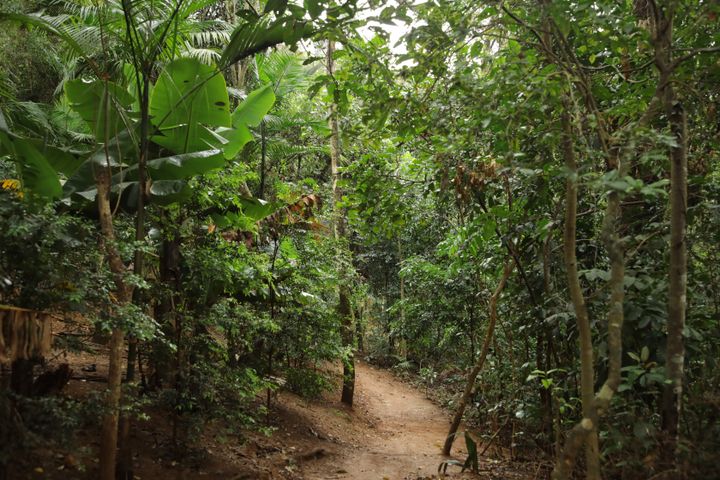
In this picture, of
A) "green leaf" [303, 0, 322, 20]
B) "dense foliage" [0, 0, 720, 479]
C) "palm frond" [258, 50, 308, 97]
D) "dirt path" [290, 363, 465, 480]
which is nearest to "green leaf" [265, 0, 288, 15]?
"dense foliage" [0, 0, 720, 479]

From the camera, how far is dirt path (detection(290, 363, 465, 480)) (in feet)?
25.7

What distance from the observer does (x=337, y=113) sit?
511 centimetres

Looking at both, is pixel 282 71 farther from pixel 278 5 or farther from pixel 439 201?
pixel 278 5

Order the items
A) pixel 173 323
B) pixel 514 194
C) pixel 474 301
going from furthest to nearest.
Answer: pixel 474 301
pixel 514 194
pixel 173 323

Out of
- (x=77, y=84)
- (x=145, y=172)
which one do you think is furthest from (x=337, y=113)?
(x=77, y=84)

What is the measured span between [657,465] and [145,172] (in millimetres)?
4626

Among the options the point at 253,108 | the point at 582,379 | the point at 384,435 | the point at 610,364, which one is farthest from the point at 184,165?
the point at 384,435

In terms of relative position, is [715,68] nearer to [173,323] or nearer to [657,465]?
[657,465]

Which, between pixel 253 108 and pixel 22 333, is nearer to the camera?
pixel 22 333

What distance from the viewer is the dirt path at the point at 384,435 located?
7.82 meters

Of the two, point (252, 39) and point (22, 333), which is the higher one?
point (252, 39)

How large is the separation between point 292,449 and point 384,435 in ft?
12.3

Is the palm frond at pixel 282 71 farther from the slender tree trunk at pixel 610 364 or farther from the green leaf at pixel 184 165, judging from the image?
the slender tree trunk at pixel 610 364

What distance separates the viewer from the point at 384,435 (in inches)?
449
